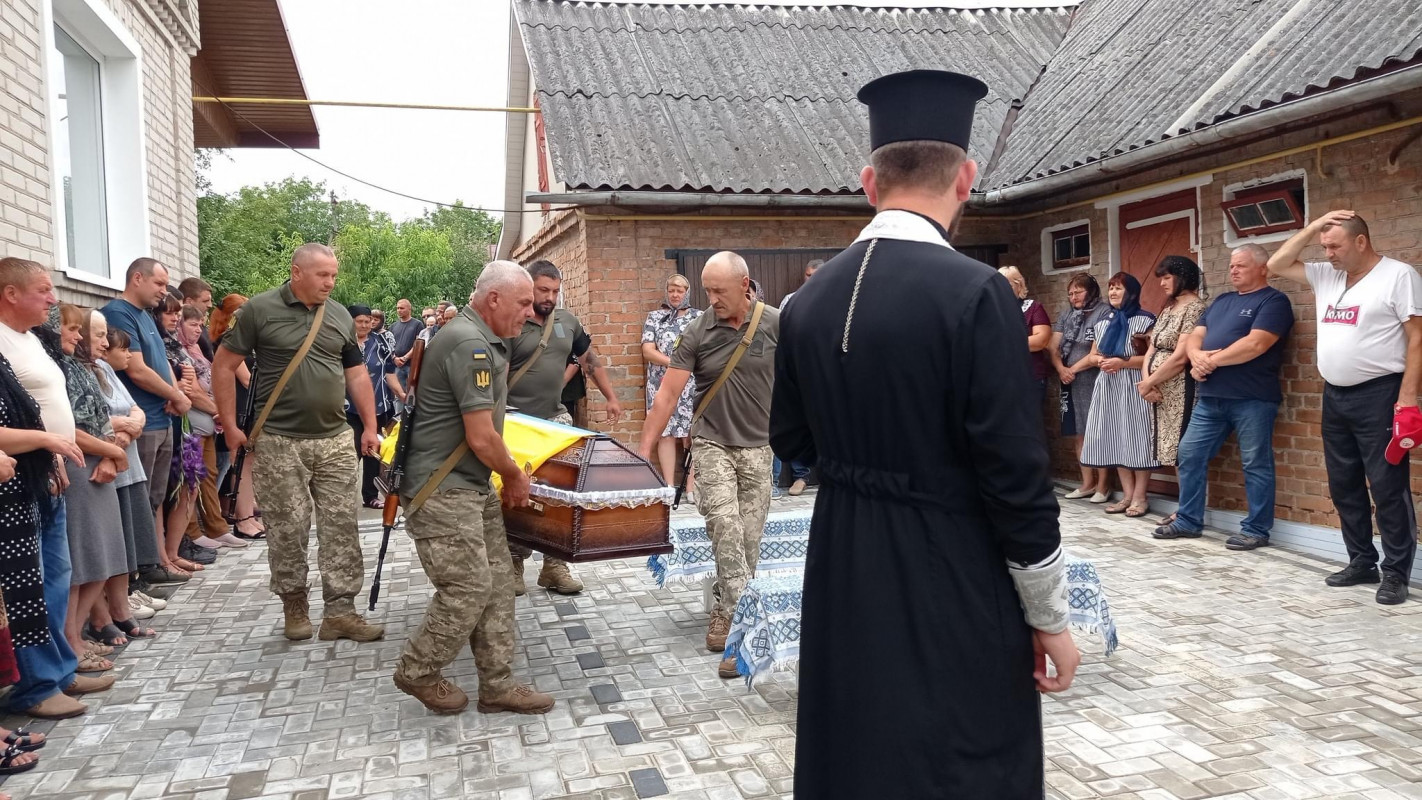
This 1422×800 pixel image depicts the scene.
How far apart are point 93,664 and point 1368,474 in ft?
24.0

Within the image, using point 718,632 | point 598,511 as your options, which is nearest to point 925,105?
point 598,511

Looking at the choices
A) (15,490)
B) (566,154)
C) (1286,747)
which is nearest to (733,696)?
(1286,747)

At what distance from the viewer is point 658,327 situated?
10.2 m

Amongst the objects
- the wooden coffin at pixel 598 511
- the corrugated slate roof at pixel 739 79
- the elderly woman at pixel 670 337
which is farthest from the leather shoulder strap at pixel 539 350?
the corrugated slate roof at pixel 739 79

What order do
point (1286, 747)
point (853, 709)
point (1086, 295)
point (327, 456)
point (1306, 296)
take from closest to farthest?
point (853, 709) → point (1286, 747) → point (327, 456) → point (1306, 296) → point (1086, 295)

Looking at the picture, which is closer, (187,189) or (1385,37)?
(1385,37)

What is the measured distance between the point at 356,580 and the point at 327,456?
0.74 meters

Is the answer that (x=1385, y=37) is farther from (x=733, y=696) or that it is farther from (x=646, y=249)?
(x=646, y=249)

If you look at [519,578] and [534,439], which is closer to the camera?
[534,439]

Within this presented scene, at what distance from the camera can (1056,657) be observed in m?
2.22

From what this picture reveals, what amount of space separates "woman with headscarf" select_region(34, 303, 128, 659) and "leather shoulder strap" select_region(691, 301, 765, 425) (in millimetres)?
2976

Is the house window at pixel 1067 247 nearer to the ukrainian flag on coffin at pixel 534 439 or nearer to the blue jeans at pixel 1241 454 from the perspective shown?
the blue jeans at pixel 1241 454

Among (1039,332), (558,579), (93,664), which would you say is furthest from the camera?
(1039,332)

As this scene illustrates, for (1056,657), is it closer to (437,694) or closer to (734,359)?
(437,694)
